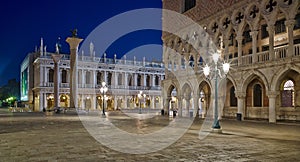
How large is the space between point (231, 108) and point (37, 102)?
4608cm

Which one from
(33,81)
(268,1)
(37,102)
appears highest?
(268,1)

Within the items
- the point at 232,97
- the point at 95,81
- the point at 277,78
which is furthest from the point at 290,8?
the point at 95,81

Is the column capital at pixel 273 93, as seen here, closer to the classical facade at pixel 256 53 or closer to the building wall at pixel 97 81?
the classical facade at pixel 256 53

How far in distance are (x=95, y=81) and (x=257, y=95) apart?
150 feet

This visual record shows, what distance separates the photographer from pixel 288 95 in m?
22.1

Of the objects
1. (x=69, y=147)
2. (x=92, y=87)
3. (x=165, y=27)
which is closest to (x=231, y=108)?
(x=165, y=27)

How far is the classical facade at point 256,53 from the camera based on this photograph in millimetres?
20281

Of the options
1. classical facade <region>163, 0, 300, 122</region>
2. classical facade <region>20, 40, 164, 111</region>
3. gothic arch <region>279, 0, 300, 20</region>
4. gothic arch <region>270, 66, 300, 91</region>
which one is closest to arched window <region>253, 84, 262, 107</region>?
classical facade <region>163, 0, 300, 122</region>

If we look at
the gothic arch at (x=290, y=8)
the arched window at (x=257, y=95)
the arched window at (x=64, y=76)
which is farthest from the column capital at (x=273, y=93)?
the arched window at (x=64, y=76)

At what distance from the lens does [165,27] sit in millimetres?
35562

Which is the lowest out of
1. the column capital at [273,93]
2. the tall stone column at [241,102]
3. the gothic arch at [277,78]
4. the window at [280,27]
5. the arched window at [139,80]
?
the tall stone column at [241,102]

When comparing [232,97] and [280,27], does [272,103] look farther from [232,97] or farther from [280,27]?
[280,27]

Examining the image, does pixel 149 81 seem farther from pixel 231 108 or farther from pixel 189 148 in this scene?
pixel 189 148

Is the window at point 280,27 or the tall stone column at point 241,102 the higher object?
the window at point 280,27
